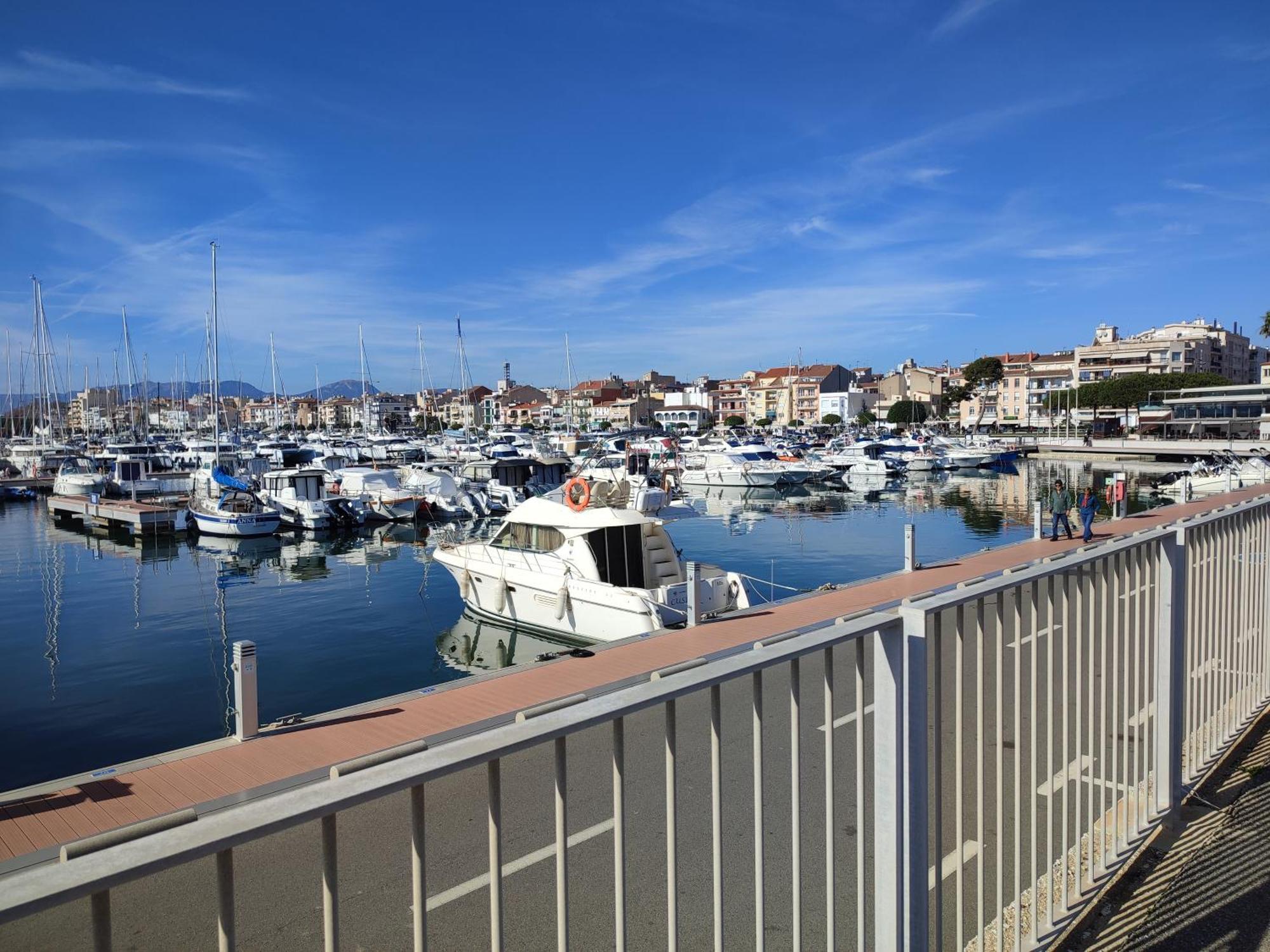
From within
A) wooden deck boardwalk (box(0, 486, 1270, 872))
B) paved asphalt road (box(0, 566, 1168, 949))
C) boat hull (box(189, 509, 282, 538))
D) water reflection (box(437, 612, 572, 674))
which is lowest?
water reflection (box(437, 612, 572, 674))

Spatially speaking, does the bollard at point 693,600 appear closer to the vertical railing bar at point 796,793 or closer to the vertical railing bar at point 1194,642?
the vertical railing bar at point 1194,642

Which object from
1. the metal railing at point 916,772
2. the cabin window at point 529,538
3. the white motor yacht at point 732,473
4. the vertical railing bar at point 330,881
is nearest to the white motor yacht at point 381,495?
the white motor yacht at point 732,473

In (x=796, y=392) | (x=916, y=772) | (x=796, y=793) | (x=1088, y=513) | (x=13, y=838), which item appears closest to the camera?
(x=796, y=793)

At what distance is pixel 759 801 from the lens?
244 centimetres

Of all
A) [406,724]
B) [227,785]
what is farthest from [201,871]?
[406,724]

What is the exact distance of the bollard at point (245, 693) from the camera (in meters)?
8.97

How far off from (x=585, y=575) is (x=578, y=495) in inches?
71.8

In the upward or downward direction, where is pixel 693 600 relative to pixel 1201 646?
downward

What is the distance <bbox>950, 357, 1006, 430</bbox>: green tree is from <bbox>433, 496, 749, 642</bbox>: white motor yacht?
108 m

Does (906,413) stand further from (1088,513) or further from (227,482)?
(1088,513)

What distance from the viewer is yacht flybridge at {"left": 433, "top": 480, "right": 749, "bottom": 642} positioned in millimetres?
15984

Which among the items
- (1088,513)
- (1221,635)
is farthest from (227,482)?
(1221,635)

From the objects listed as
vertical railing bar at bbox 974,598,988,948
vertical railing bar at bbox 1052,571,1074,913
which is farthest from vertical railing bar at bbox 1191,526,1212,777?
vertical railing bar at bbox 974,598,988,948

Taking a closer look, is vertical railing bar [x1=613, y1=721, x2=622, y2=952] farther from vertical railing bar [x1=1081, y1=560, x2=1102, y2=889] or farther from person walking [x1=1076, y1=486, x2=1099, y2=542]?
person walking [x1=1076, y1=486, x2=1099, y2=542]
